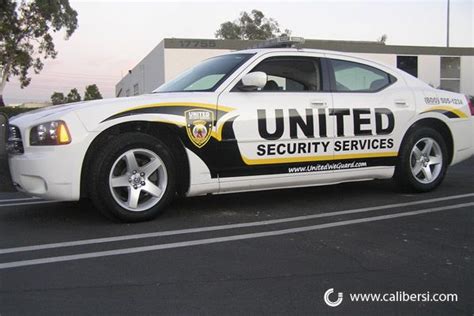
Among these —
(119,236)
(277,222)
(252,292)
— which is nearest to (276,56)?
(277,222)

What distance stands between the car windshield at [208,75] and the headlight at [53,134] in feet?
4.59

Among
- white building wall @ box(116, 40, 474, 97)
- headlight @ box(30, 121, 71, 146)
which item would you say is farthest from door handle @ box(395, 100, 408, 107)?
white building wall @ box(116, 40, 474, 97)

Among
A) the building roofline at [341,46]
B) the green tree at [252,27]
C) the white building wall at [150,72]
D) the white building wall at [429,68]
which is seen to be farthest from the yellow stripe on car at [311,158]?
the green tree at [252,27]

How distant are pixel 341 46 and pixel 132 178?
1326 inches

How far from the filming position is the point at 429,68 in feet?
131

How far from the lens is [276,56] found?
5695mm

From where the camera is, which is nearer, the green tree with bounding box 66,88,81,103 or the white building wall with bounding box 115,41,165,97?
the white building wall with bounding box 115,41,165,97

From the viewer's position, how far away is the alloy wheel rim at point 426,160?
20.7ft

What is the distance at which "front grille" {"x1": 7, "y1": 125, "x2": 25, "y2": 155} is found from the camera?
4738 millimetres

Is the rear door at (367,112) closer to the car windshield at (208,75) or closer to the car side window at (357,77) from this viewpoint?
the car side window at (357,77)

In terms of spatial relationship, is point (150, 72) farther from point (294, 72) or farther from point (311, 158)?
point (311, 158)

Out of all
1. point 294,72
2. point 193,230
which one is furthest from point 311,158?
point 193,230

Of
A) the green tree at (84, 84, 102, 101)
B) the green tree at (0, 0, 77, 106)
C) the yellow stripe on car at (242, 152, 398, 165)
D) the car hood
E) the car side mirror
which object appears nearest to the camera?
the car hood

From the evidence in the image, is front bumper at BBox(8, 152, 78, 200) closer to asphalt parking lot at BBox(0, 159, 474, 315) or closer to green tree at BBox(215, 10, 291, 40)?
asphalt parking lot at BBox(0, 159, 474, 315)
